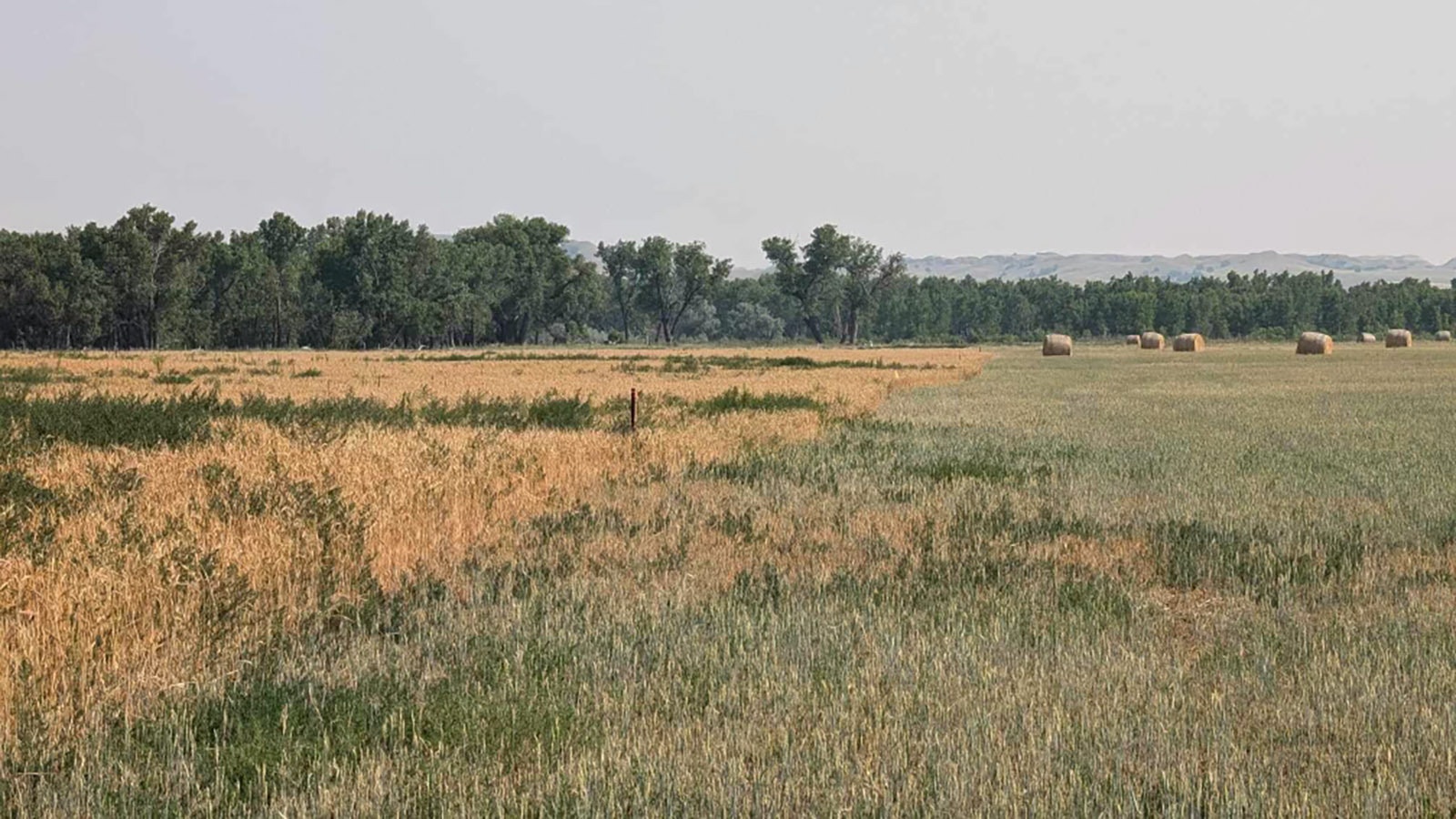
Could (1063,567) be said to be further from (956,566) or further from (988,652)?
(988,652)

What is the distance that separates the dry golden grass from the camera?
267 inches

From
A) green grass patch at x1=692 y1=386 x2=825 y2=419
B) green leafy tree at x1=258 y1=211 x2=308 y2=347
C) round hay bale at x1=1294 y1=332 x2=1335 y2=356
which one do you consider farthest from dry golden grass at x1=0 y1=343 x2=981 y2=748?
green leafy tree at x1=258 y1=211 x2=308 y2=347

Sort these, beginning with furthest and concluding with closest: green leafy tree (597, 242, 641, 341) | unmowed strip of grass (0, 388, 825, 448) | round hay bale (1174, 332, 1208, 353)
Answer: green leafy tree (597, 242, 641, 341), round hay bale (1174, 332, 1208, 353), unmowed strip of grass (0, 388, 825, 448)

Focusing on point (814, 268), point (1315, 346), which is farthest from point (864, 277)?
point (1315, 346)

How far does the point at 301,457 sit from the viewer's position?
15266 millimetres

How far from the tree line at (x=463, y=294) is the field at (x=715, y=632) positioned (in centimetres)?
9961

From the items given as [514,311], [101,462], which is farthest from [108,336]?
[101,462]

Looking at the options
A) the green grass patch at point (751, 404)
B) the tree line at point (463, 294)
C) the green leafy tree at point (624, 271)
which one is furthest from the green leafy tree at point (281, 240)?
the green grass patch at point (751, 404)

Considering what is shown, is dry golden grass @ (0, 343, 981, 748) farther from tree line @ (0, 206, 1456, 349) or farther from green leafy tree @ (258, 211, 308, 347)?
green leafy tree @ (258, 211, 308, 347)

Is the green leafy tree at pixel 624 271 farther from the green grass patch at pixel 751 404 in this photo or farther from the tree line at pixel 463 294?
the green grass patch at pixel 751 404

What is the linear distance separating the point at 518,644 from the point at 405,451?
9808 millimetres

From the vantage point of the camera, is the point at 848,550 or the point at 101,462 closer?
the point at 848,550

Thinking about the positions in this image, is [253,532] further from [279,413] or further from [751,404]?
[751,404]

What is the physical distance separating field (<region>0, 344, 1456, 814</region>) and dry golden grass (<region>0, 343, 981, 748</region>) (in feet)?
0.16
